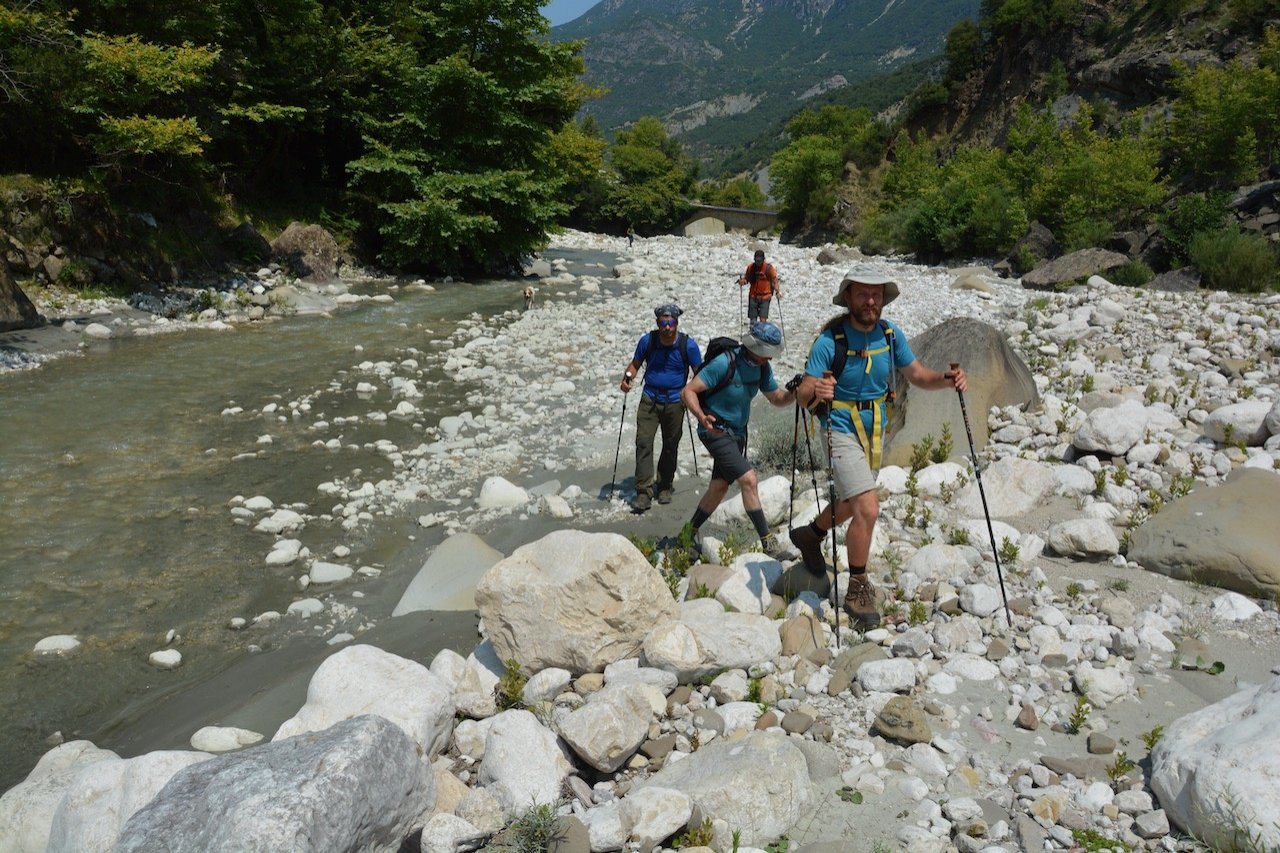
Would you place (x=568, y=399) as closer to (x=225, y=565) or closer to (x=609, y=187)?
(x=225, y=565)

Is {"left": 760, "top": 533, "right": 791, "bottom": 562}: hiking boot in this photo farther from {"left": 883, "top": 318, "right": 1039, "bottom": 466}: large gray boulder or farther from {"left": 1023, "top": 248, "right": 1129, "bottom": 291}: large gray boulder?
{"left": 1023, "top": 248, "right": 1129, "bottom": 291}: large gray boulder

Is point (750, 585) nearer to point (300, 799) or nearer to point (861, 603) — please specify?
point (861, 603)

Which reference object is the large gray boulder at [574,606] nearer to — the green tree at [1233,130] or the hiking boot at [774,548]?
the hiking boot at [774,548]

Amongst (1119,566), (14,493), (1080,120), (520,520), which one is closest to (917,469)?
(1119,566)

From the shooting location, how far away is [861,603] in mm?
5262

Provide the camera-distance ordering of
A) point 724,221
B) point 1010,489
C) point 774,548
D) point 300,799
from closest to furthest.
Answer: point 300,799 → point 774,548 → point 1010,489 → point 724,221

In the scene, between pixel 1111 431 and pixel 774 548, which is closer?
pixel 774 548

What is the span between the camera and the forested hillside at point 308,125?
687 inches

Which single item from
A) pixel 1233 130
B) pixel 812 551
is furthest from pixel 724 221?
pixel 812 551

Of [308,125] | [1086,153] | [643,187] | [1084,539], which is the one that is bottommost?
[1084,539]

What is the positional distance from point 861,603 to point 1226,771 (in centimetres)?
230

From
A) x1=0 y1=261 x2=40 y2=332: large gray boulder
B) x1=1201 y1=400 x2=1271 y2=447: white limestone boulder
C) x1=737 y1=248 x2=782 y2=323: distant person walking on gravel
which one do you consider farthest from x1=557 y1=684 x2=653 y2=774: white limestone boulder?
x1=0 y1=261 x2=40 y2=332: large gray boulder

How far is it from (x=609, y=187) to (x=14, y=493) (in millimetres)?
77620

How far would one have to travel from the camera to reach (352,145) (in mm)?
28328
